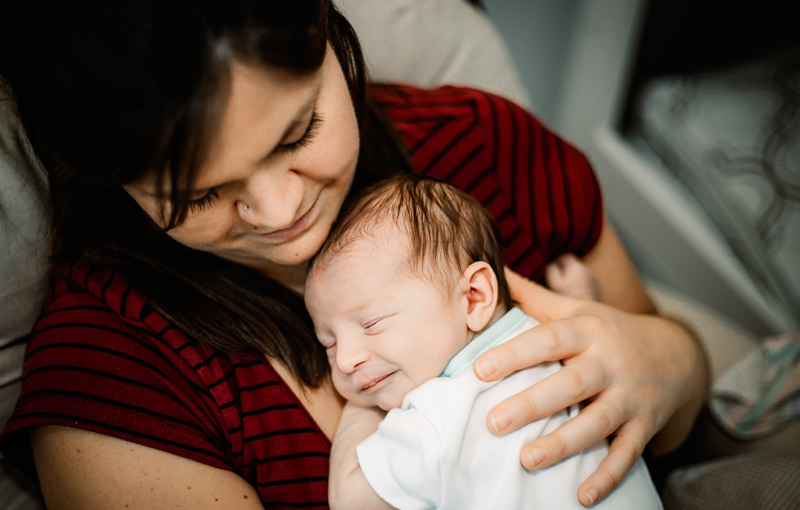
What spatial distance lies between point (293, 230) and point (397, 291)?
0.18 meters

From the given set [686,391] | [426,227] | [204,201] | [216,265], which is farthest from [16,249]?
[686,391]

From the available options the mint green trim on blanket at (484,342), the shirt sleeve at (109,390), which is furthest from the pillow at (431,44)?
the shirt sleeve at (109,390)

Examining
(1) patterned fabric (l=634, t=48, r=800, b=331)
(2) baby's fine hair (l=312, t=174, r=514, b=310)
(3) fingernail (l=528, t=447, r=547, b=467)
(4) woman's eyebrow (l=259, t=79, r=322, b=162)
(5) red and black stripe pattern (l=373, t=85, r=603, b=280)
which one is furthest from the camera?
(1) patterned fabric (l=634, t=48, r=800, b=331)

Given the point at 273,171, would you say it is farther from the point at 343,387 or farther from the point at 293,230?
the point at 343,387

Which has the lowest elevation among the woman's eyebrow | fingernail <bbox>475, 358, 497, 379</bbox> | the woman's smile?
fingernail <bbox>475, 358, 497, 379</bbox>

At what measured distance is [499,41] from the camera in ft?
4.31

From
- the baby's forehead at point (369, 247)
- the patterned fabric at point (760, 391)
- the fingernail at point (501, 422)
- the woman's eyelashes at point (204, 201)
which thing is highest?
the woman's eyelashes at point (204, 201)

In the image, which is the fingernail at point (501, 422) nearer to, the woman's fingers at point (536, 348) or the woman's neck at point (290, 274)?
the woman's fingers at point (536, 348)

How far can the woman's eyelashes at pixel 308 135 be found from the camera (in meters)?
0.62

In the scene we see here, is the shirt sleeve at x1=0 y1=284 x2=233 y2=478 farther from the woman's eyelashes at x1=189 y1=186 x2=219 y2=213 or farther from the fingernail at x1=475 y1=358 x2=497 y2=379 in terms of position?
the fingernail at x1=475 y1=358 x2=497 y2=379

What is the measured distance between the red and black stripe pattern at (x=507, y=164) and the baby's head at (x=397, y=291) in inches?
7.6

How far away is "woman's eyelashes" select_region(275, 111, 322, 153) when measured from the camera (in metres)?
0.62

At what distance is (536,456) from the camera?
2.24 ft

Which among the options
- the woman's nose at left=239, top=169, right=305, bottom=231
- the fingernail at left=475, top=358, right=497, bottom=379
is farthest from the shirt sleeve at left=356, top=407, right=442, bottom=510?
the woman's nose at left=239, top=169, right=305, bottom=231
